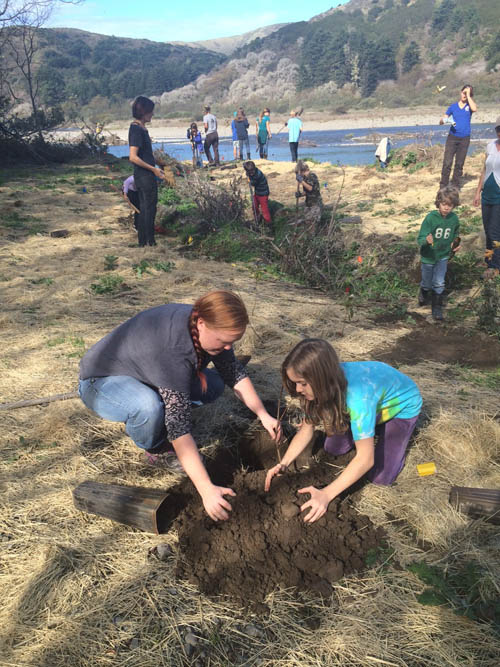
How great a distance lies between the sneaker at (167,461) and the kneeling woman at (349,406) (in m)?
0.57

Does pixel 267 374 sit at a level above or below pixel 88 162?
below

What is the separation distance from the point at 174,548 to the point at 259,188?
7.37m

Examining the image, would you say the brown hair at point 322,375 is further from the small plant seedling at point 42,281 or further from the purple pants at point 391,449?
the small plant seedling at point 42,281

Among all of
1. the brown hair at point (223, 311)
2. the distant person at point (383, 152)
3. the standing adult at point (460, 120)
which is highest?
the standing adult at point (460, 120)

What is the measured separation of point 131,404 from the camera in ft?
7.93

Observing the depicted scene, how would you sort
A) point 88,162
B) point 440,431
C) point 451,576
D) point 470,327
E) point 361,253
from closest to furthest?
1. point 451,576
2. point 440,431
3. point 470,327
4. point 361,253
5. point 88,162

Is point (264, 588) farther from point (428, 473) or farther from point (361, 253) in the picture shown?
point (361, 253)

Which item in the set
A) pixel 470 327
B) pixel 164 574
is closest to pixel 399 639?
pixel 164 574

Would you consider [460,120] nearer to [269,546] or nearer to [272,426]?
[272,426]

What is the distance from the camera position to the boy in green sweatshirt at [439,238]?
4861 mm

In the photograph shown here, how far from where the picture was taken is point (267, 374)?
146 inches

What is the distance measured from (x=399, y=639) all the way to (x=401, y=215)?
923 centimetres

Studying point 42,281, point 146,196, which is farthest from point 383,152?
point 42,281

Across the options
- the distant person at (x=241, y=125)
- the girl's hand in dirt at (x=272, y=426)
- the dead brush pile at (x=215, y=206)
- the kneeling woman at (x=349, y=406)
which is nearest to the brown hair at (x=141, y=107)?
the dead brush pile at (x=215, y=206)
